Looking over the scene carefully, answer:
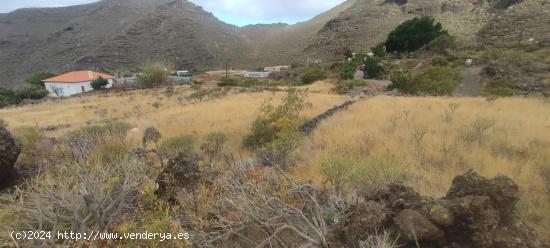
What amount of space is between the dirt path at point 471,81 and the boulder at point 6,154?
78.4ft

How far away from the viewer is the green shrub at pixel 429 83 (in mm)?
20906

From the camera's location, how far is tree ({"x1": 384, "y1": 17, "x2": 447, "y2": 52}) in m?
45.0

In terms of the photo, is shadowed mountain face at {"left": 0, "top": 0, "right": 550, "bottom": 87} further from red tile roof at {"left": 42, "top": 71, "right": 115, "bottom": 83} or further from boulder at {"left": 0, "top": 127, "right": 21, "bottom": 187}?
boulder at {"left": 0, "top": 127, "right": 21, "bottom": 187}

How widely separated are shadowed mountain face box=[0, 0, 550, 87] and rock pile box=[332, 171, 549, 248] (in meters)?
45.1

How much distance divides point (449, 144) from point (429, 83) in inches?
642

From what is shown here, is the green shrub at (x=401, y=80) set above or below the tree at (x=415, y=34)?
below

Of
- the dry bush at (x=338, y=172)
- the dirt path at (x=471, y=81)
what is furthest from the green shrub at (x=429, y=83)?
the dry bush at (x=338, y=172)

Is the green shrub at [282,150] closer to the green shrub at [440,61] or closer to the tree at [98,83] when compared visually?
the green shrub at [440,61]

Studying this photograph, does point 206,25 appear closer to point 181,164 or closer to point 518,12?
point 518,12

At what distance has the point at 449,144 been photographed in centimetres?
703

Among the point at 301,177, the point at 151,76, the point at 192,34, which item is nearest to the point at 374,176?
the point at 301,177

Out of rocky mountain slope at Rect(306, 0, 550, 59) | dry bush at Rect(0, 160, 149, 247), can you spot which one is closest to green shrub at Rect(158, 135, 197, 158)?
dry bush at Rect(0, 160, 149, 247)

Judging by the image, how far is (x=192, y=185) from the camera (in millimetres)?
5352

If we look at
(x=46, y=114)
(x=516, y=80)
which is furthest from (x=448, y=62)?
(x=46, y=114)
